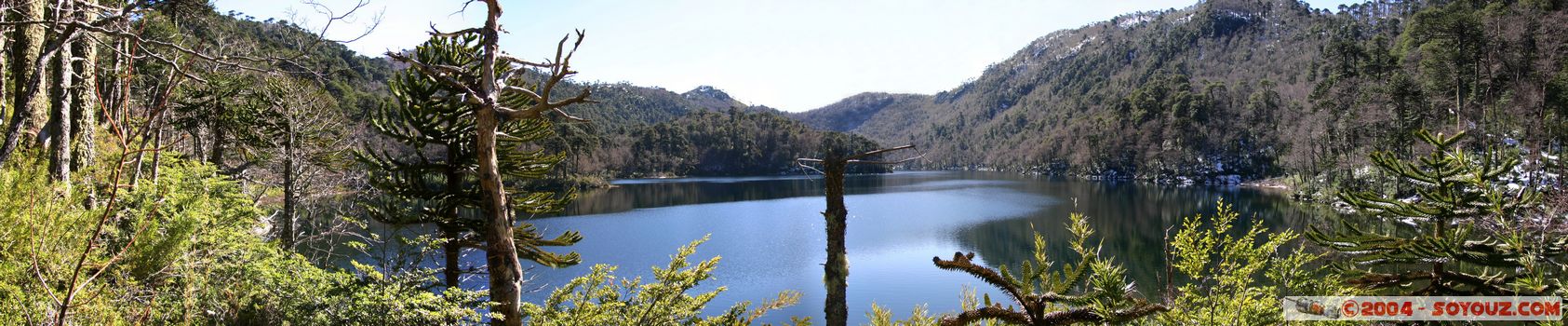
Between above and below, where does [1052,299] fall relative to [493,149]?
below

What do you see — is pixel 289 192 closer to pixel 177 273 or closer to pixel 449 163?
pixel 449 163

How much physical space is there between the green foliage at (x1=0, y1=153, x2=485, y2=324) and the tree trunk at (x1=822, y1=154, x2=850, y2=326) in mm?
2104

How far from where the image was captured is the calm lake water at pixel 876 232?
17.3 meters

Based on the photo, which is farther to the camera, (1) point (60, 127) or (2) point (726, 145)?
(2) point (726, 145)

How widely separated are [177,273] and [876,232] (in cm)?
2477

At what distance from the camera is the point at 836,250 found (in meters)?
4.19

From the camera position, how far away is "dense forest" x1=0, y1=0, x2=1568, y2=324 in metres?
2.87

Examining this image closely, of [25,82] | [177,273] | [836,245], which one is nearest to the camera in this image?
[836,245]

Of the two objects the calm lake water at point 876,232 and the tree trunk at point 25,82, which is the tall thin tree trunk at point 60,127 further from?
the calm lake water at point 876,232

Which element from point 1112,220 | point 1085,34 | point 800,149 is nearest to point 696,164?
point 800,149

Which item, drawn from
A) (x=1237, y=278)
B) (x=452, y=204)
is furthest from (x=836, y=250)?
(x=452, y=204)

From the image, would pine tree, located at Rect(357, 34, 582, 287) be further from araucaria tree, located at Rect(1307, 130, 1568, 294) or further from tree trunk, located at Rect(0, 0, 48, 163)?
araucaria tree, located at Rect(1307, 130, 1568, 294)

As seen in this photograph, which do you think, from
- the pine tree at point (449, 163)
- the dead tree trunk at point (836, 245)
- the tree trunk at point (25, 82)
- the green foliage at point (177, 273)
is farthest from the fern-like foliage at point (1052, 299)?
the pine tree at point (449, 163)

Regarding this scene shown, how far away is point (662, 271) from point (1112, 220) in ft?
97.7
